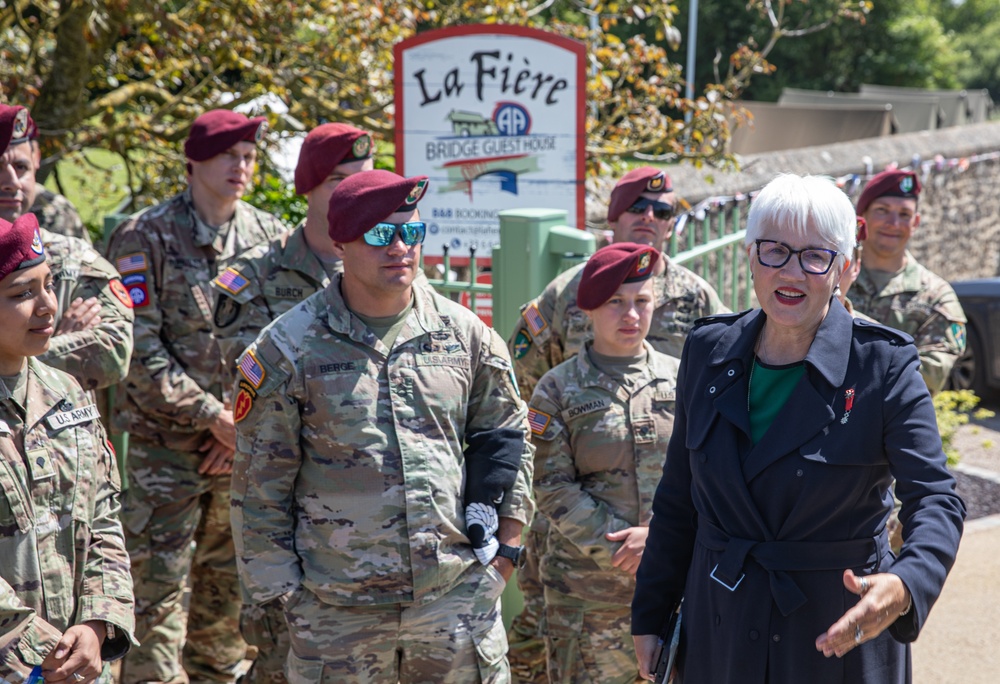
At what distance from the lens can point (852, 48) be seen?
36938 millimetres

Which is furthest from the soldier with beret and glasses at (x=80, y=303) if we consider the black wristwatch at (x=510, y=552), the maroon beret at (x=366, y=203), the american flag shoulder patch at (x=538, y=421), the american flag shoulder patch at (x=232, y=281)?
the black wristwatch at (x=510, y=552)

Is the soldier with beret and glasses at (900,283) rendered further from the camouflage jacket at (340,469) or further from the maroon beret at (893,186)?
the camouflage jacket at (340,469)

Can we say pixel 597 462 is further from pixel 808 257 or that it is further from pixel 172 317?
pixel 172 317

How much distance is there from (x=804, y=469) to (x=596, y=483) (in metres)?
1.37

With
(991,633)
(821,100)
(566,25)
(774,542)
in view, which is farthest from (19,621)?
(821,100)

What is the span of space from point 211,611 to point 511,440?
2.05 meters

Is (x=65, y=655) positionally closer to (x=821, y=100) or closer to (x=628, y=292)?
(x=628, y=292)

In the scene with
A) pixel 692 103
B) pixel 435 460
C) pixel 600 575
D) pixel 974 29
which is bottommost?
pixel 600 575

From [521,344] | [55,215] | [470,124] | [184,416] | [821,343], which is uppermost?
[470,124]

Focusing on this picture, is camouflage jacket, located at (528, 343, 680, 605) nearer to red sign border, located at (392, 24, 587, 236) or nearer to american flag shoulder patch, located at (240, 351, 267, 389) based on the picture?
american flag shoulder patch, located at (240, 351, 267, 389)

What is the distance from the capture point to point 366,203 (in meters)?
3.28

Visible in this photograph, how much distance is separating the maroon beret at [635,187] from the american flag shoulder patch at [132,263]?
1.89 m

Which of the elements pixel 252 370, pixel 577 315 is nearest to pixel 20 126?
pixel 252 370

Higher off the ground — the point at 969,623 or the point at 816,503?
the point at 816,503
